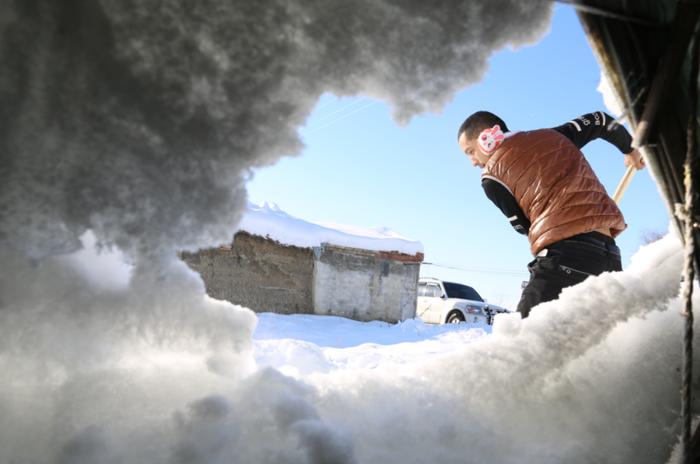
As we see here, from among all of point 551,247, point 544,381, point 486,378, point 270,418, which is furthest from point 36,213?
point 551,247

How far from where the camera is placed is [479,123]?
2533 mm

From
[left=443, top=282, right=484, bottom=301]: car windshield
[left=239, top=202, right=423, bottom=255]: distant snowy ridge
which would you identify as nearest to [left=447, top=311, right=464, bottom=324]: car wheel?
[left=443, top=282, right=484, bottom=301]: car windshield

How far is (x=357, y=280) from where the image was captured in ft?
38.9

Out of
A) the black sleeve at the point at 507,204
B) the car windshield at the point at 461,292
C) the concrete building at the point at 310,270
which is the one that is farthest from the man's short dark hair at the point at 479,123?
the car windshield at the point at 461,292

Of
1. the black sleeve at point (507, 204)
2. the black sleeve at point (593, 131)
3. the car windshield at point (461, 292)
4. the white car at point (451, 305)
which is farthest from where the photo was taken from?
the car windshield at point (461, 292)

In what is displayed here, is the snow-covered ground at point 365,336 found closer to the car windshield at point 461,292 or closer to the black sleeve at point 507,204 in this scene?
the black sleeve at point 507,204

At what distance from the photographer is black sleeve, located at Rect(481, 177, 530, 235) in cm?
232

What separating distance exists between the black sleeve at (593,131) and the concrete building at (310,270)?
845 cm

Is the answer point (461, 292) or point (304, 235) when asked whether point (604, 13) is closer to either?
point (304, 235)

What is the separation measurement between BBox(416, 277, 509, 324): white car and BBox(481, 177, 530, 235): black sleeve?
11.1 metres

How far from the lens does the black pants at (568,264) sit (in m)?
2.01

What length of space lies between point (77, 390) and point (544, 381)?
44.1 inches

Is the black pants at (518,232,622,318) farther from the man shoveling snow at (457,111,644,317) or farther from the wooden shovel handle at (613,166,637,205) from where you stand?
the wooden shovel handle at (613,166,637,205)

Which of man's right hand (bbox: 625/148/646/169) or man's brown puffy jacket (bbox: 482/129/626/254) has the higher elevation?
man's right hand (bbox: 625/148/646/169)
